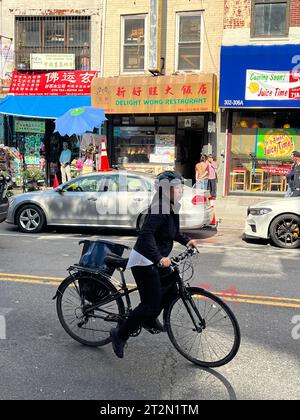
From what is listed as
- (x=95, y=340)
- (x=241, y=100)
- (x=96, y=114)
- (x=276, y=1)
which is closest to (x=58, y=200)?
(x=96, y=114)

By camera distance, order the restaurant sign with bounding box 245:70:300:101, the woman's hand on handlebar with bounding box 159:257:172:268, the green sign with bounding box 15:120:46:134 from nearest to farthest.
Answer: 1. the woman's hand on handlebar with bounding box 159:257:172:268
2. the restaurant sign with bounding box 245:70:300:101
3. the green sign with bounding box 15:120:46:134

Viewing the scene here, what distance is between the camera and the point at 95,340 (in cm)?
438

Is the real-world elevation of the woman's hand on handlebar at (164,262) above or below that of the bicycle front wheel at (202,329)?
above

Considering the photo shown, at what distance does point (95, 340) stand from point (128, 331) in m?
0.60

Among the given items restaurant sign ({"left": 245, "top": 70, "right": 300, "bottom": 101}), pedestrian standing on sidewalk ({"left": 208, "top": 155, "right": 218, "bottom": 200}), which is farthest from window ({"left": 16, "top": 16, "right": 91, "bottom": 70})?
restaurant sign ({"left": 245, "top": 70, "right": 300, "bottom": 101})

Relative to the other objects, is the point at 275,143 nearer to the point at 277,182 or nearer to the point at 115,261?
the point at 277,182

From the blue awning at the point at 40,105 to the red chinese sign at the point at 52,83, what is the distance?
204mm

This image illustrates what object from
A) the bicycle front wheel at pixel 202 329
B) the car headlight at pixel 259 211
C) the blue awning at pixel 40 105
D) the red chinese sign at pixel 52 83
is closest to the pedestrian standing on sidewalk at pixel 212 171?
the blue awning at pixel 40 105

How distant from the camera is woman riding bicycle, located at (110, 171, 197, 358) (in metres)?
3.79

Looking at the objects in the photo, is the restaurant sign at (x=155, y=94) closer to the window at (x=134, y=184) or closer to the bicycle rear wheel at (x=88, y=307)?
the window at (x=134, y=184)

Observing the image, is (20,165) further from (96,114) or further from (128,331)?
(128,331)

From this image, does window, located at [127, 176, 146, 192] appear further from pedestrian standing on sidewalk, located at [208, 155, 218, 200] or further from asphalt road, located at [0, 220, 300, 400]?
pedestrian standing on sidewalk, located at [208, 155, 218, 200]

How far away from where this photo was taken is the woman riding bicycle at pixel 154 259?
3791mm

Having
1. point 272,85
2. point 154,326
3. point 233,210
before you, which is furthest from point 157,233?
point 272,85
